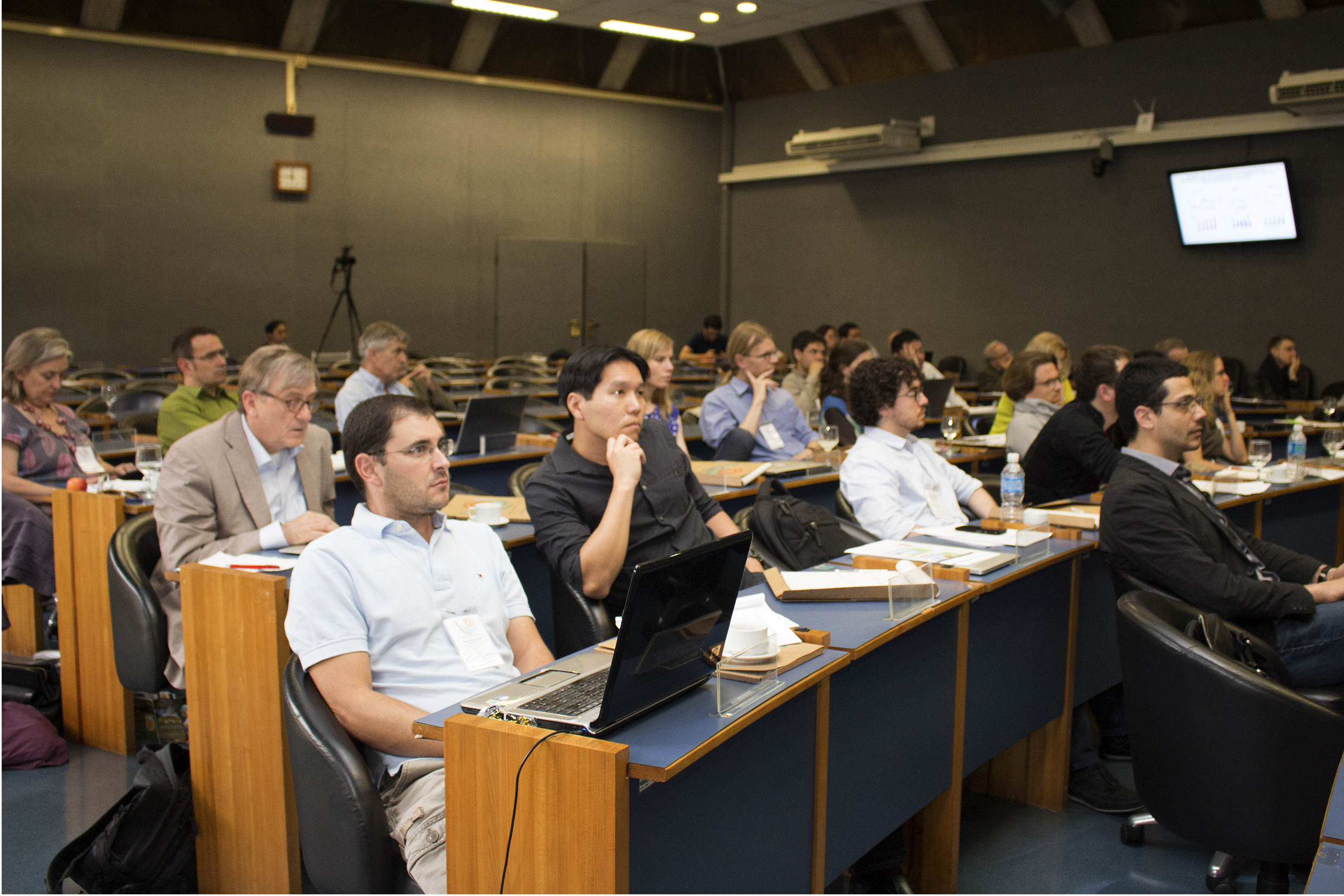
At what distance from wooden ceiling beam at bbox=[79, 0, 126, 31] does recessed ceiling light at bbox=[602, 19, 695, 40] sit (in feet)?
15.7

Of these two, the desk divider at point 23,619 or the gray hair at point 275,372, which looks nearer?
the gray hair at point 275,372

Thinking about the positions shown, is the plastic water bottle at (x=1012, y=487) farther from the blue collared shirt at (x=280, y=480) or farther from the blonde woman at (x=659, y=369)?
the blue collared shirt at (x=280, y=480)

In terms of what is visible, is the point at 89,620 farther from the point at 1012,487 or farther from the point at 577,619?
the point at 1012,487

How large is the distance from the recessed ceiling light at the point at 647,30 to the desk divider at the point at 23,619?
26.9ft

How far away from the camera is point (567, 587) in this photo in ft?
8.86

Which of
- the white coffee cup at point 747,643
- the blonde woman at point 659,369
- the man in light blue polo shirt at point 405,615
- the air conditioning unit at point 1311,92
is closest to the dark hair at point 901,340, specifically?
the air conditioning unit at point 1311,92

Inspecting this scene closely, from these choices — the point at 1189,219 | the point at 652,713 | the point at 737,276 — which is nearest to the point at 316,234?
the point at 737,276

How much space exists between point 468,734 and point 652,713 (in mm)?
280

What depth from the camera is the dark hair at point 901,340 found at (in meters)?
8.95

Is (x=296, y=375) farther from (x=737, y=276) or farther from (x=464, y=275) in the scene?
(x=737, y=276)

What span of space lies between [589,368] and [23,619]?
2.61 m

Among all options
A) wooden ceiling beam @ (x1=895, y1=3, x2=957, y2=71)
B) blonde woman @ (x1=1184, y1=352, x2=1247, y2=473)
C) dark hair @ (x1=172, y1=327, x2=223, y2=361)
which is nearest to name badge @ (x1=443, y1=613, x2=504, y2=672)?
dark hair @ (x1=172, y1=327, x2=223, y2=361)

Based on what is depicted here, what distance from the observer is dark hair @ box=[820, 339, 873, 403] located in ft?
19.6

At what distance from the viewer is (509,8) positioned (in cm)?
983
